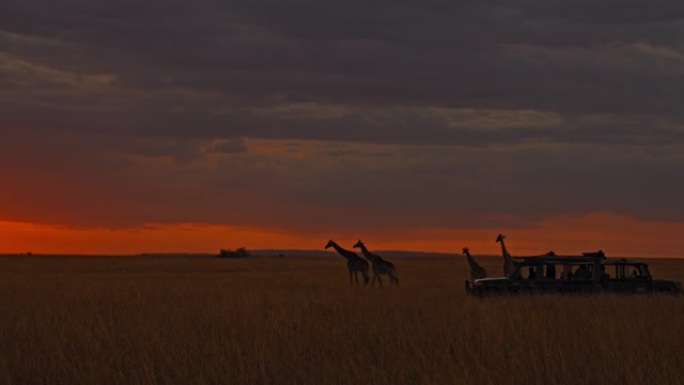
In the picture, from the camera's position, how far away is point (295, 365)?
12117 millimetres

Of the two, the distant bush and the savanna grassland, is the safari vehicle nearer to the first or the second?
the savanna grassland

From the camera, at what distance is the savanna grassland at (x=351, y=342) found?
36.7 feet

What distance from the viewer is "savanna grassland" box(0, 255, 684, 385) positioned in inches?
441

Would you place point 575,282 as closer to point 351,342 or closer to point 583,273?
point 583,273

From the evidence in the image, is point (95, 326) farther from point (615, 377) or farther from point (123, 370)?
point (615, 377)

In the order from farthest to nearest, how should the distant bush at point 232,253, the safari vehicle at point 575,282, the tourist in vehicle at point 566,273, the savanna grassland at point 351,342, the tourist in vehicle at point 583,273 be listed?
the distant bush at point 232,253, the tourist in vehicle at point 566,273, the tourist in vehicle at point 583,273, the safari vehicle at point 575,282, the savanna grassland at point 351,342

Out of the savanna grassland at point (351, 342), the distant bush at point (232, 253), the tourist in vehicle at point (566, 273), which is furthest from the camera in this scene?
the distant bush at point (232, 253)

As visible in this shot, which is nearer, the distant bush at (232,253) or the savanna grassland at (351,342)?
the savanna grassland at (351,342)

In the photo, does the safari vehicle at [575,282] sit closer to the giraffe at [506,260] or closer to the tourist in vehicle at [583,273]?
the tourist in vehicle at [583,273]

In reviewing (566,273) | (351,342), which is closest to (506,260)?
(566,273)

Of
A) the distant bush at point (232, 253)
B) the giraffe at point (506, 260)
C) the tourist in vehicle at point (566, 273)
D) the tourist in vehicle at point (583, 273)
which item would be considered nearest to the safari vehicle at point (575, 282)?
the tourist in vehicle at point (583, 273)

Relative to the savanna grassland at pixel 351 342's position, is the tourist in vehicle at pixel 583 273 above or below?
above

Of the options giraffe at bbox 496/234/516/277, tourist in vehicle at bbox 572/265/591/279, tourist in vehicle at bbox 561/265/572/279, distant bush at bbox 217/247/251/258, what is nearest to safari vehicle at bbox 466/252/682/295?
tourist in vehicle at bbox 572/265/591/279

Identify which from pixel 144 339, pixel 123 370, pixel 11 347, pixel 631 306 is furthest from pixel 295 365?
pixel 631 306
